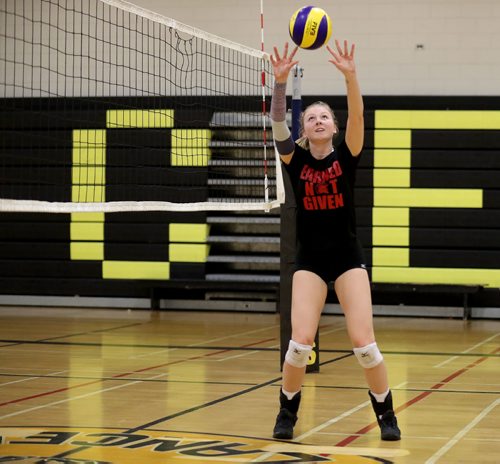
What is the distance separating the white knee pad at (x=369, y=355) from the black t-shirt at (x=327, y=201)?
53 centimetres

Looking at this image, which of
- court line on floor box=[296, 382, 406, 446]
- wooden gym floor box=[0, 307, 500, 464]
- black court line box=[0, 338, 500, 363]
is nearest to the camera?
→ wooden gym floor box=[0, 307, 500, 464]

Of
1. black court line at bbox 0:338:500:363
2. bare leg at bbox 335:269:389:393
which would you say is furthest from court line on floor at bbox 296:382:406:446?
black court line at bbox 0:338:500:363

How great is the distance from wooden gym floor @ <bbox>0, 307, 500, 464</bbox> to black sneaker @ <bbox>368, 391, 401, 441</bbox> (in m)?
0.06

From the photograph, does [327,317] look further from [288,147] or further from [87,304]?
[288,147]

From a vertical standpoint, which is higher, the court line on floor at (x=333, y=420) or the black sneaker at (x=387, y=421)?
the black sneaker at (x=387, y=421)

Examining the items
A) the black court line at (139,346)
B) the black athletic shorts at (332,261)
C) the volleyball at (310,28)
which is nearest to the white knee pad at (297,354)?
the black athletic shorts at (332,261)

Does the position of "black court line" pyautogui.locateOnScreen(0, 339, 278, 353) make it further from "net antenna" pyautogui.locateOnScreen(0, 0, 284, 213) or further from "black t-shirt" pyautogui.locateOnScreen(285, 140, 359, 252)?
"black t-shirt" pyautogui.locateOnScreen(285, 140, 359, 252)

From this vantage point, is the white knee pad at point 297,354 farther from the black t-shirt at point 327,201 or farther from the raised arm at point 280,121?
the raised arm at point 280,121

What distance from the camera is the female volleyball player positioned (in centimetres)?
543

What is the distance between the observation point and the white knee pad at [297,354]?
17.8ft

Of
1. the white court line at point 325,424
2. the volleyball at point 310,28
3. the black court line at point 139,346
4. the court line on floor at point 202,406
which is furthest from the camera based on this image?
the black court line at point 139,346

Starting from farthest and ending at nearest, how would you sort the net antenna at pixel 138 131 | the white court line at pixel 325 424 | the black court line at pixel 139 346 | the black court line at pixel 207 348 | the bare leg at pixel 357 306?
the net antenna at pixel 138 131
the black court line at pixel 139 346
the black court line at pixel 207 348
the bare leg at pixel 357 306
the white court line at pixel 325 424

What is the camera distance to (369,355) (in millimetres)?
5414

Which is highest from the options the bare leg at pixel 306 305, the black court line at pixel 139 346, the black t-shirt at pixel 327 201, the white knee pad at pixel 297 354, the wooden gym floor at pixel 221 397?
the black t-shirt at pixel 327 201
